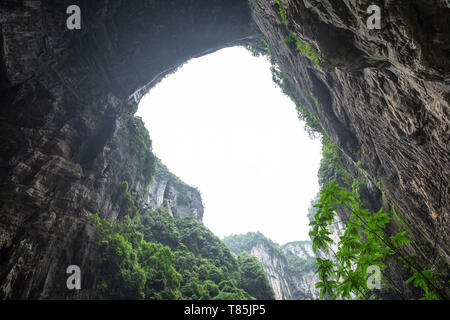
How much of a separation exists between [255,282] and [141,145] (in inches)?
867

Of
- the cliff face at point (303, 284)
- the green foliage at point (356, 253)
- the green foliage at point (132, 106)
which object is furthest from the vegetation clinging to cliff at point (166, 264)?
the cliff face at point (303, 284)

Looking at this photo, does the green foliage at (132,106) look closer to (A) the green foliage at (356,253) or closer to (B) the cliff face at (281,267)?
(A) the green foliage at (356,253)

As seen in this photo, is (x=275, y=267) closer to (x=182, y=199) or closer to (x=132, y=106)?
(x=182, y=199)

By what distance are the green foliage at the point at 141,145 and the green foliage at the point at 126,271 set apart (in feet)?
22.4

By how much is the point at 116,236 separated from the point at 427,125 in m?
14.9

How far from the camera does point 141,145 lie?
21.1 m

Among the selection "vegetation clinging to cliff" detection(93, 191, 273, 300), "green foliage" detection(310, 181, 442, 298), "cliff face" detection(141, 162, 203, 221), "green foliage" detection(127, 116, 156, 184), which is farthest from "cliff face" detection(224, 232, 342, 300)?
"green foliage" detection(310, 181, 442, 298)

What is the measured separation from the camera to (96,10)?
1400 cm

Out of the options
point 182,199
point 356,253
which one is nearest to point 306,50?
point 356,253

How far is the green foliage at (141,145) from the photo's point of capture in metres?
20.0

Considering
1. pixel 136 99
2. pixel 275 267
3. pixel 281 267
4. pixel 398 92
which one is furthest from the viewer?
pixel 281 267

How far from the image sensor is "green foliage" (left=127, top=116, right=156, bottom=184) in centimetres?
1999

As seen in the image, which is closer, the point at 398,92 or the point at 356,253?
the point at 356,253

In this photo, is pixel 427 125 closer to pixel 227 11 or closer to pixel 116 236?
pixel 116 236
